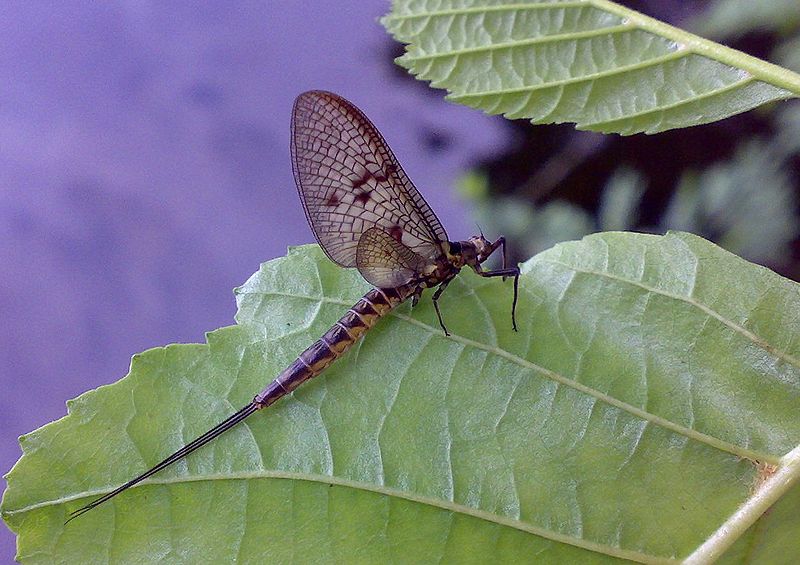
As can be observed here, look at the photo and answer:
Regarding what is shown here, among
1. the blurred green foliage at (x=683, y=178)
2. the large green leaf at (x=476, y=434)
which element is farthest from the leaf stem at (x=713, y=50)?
the blurred green foliage at (x=683, y=178)

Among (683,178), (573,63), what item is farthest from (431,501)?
(683,178)

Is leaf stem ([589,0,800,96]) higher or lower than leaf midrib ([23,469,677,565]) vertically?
higher

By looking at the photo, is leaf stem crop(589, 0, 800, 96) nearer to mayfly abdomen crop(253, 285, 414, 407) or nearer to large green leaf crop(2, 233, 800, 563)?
large green leaf crop(2, 233, 800, 563)

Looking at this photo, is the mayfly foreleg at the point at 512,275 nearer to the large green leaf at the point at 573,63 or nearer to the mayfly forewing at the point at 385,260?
the mayfly forewing at the point at 385,260

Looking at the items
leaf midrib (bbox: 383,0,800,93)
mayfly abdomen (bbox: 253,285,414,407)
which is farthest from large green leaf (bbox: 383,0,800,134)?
mayfly abdomen (bbox: 253,285,414,407)

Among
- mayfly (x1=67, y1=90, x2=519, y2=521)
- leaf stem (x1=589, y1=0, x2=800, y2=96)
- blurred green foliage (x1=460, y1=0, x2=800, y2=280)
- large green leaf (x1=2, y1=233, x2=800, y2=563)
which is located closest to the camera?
large green leaf (x1=2, y1=233, x2=800, y2=563)
